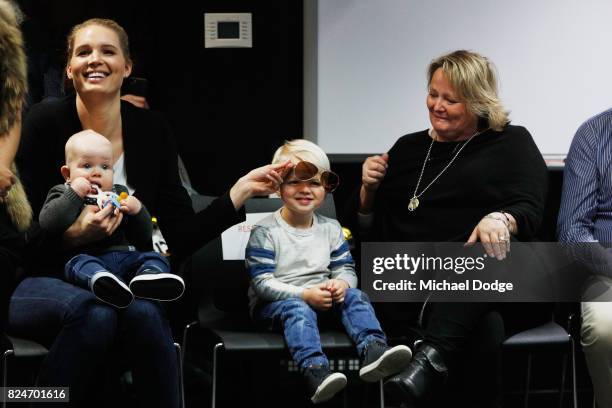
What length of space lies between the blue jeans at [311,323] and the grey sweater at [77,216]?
50cm

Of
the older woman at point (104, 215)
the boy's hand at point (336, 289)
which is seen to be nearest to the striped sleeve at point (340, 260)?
the boy's hand at point (336, 289)

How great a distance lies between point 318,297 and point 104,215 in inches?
30.7

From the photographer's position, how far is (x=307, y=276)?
3.21m

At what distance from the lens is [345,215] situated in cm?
365

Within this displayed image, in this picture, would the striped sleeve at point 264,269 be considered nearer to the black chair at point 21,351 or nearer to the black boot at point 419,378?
the black boot at point 419,378

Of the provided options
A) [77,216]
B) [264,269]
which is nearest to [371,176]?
[264,269]

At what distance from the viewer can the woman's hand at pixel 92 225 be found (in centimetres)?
277

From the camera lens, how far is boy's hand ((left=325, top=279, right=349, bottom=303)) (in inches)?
122

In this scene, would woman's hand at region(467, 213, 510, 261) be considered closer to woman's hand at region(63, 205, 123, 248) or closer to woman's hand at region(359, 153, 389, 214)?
woman's hand at region(359, 153, 389, 214)

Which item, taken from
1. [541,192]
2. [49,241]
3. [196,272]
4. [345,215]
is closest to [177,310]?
[196,272]

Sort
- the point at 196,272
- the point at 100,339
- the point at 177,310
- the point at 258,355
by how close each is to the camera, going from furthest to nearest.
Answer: the point at 177,310 < the point at 196,272 < the point at 258,355 < the point at 100,339

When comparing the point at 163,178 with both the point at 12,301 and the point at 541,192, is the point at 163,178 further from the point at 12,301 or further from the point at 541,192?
the point at 541,192

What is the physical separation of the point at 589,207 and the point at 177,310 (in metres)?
1.91

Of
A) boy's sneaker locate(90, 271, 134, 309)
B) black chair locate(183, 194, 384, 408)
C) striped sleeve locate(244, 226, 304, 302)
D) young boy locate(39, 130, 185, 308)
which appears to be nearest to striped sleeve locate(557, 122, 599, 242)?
black chair locate(183, 194, 384, 408)
